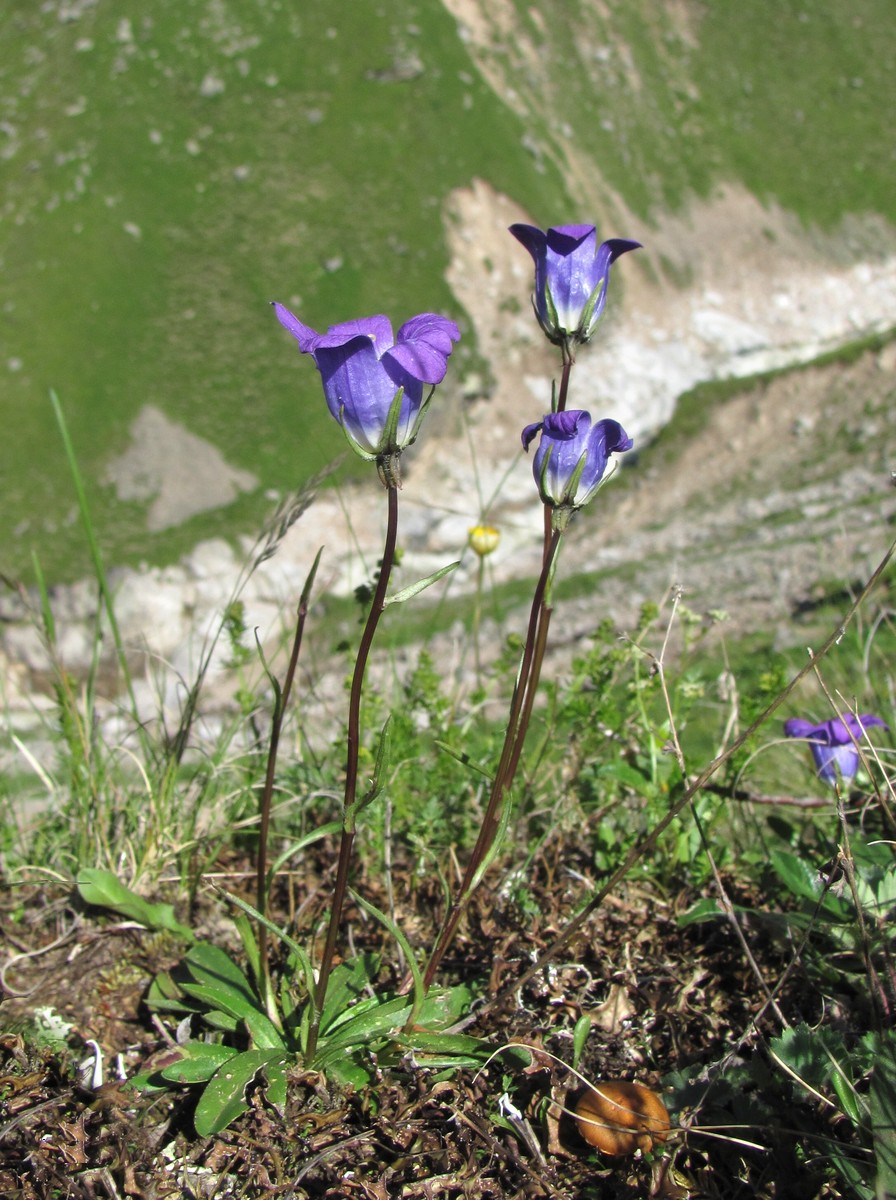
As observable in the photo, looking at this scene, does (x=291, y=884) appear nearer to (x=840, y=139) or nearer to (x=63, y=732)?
(x=63, y=732)

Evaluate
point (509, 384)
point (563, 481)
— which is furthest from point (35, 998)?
point (509, 384)

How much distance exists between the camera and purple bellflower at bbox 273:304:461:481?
1.64 metres

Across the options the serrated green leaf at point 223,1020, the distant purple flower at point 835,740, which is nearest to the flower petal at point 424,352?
the serrated green leaf at point 223,1020

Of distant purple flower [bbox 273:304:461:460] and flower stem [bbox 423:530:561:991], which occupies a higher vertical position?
distant purple flower [bbox 273:304:461:460]

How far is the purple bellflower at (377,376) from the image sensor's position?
1.64 metres

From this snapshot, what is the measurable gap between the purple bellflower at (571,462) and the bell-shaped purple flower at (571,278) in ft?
0.69

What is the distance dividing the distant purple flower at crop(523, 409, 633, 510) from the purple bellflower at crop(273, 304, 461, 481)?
239 mm

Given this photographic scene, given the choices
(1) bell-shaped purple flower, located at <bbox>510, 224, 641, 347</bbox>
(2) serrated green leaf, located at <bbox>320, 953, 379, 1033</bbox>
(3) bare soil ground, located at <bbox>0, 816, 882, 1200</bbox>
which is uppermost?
(1) bell-shaped purple flower, located at <bbox>510, 224, 641, 347</bbox>

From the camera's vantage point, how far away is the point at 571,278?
185 centimetres

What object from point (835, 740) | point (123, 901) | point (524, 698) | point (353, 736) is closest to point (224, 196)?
point (123, 901)

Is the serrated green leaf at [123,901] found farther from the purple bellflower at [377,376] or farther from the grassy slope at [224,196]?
the grassy slope at [224,196]

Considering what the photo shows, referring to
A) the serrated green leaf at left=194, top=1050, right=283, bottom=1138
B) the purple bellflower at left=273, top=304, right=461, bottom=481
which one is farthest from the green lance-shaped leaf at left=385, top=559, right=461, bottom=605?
the serrated green leaf at left=194, top=1050, right=283, bottom=1138

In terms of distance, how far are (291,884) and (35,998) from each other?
719mm

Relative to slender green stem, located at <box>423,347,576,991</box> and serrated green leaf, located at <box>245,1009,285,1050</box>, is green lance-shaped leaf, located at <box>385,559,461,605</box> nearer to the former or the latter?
slender green stem, located at <box>423,347,576,991</box>
